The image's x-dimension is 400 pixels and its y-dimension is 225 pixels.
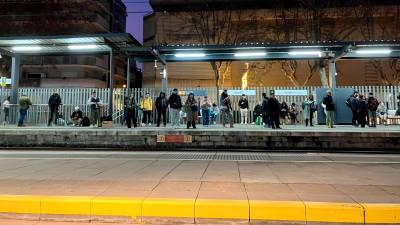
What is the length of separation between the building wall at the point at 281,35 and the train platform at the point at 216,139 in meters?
20.6

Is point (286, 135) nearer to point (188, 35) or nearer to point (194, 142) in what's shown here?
point (194, 142)

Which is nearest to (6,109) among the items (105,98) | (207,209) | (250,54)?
(105,98)

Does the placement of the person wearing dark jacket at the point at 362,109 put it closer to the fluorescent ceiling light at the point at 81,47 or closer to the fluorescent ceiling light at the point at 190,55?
the fluorescent ceiling light at the point at 190,55

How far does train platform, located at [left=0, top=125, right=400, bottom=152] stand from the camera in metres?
13.9

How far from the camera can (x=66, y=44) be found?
19031mm

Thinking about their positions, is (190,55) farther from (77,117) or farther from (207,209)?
(207,209)

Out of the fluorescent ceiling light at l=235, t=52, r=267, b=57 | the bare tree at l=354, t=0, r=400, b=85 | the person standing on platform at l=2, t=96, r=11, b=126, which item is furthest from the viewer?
the bare tree at l=354, t=0, r=400, b=85

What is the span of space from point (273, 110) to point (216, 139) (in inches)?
144

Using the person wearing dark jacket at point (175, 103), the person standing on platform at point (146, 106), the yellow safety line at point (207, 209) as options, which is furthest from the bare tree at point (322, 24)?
the yellow safety line at point (207, 209)

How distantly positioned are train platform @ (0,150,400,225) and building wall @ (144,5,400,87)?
27.7m

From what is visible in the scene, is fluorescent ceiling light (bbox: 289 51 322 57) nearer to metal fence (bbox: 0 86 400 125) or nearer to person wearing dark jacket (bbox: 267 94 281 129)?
metal fence (bbox: 0 86 400 125)

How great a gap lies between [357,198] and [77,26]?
4492 centimetres

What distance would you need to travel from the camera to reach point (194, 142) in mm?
14602

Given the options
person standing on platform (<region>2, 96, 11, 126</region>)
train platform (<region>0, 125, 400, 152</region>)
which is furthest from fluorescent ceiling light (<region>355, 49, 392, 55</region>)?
person standing on platform (<region>2, 96, 11, 126</region>)
